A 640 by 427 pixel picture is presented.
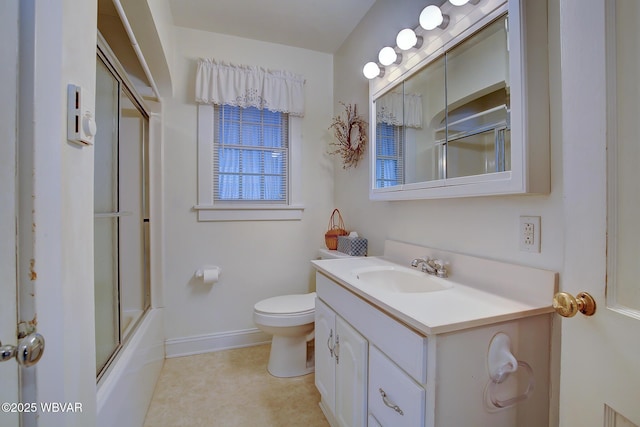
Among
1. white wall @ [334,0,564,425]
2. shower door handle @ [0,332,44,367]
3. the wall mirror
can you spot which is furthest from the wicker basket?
shower door handle @ [0,332,44,367]

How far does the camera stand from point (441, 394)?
0.78 m

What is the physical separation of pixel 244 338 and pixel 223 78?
2059 mm

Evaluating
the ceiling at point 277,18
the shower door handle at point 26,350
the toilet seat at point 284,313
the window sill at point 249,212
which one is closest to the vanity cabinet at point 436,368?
the toilet seat at point 284,313

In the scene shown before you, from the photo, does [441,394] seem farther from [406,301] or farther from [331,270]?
[331,270]

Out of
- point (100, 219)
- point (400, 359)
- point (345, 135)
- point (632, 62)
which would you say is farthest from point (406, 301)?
point (345, 135)

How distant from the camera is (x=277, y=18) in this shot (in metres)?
2.06

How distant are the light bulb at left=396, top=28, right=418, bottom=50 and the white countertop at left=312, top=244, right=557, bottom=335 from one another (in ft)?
3.50

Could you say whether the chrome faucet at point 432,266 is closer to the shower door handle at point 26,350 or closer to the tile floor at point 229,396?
the tile floor at point 229,396

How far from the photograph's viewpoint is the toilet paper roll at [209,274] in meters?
2.14

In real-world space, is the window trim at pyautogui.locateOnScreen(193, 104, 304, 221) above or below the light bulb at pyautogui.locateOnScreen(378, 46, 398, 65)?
below

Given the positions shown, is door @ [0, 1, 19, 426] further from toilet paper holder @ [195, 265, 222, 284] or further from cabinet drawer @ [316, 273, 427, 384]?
toilet paper holder @ [195, 265, 222, 284]

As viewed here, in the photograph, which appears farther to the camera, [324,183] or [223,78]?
[324,183]

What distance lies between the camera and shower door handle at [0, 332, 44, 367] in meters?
0.52

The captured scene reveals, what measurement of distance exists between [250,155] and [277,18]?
1009 millimetres
